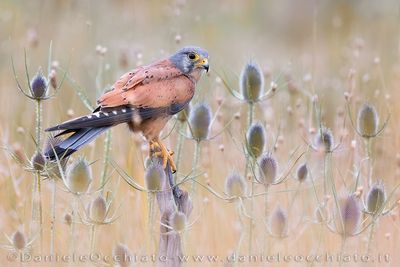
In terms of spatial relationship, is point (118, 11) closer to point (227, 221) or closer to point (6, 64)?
point (6, 64)

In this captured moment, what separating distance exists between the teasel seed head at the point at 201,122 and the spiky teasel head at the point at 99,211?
815 mm

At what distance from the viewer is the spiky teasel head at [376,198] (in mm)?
4617

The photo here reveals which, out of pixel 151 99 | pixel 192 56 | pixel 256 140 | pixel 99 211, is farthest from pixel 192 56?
pixel 99 211

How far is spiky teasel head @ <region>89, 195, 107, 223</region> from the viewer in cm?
445

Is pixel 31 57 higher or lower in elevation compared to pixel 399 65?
higher

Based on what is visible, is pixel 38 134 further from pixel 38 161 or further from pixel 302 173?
pixel 302 173

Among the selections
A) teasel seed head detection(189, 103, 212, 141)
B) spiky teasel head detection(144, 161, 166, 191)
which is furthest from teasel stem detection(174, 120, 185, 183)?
spiky teasel head detection(144, 161, 166, 191)

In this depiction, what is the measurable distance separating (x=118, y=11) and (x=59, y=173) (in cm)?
749

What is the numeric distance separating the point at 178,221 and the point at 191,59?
1.52 meters

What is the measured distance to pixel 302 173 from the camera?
5.23 meters

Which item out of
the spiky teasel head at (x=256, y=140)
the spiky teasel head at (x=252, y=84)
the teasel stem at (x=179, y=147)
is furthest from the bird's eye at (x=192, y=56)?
the spiky teasel head at (x=256, y=140)

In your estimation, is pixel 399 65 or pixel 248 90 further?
pixel 399 65

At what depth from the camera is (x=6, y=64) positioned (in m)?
9.06

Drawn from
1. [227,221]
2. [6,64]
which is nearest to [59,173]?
[227,221]
